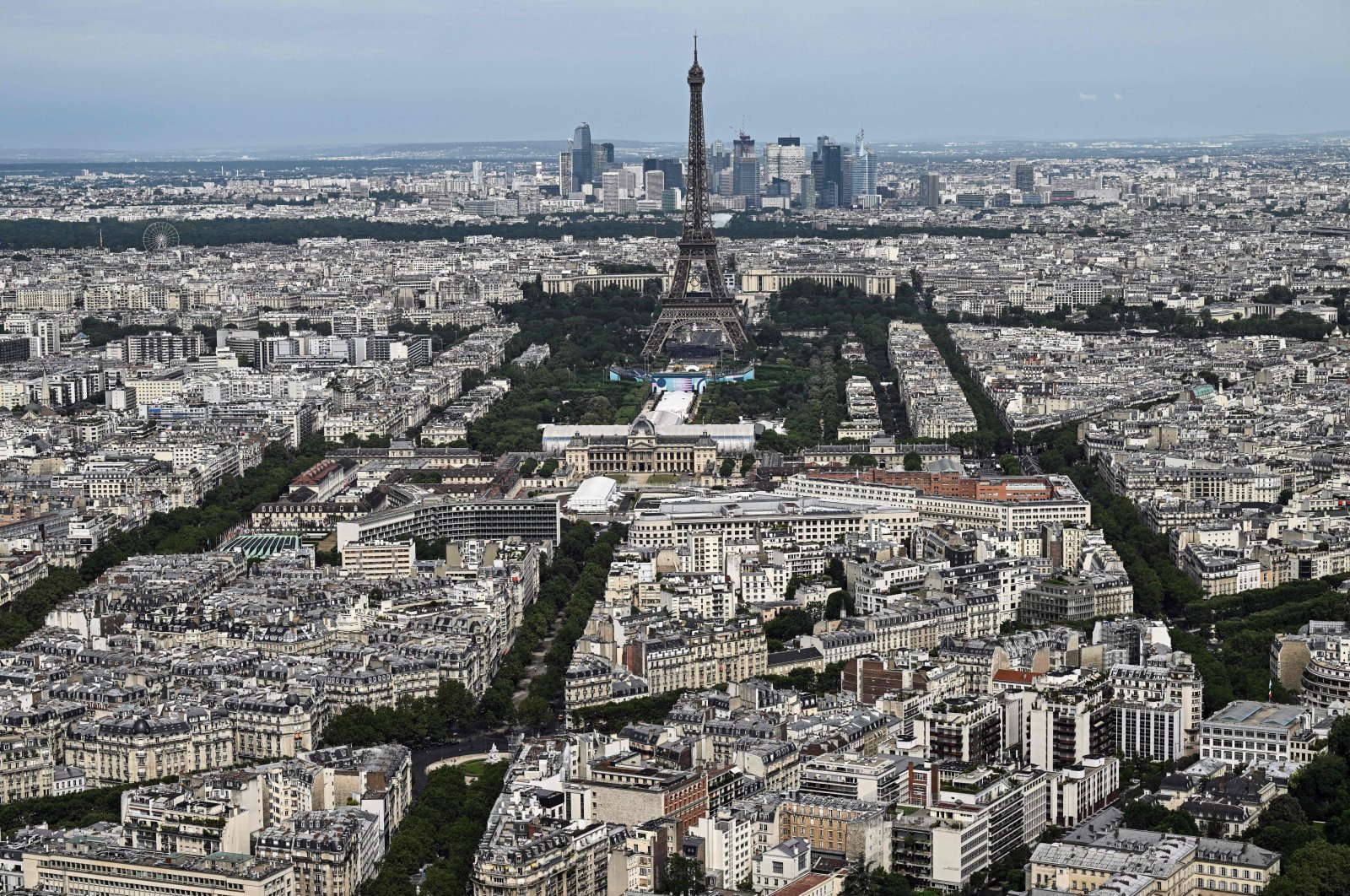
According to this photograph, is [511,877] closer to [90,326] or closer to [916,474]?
[916,474]

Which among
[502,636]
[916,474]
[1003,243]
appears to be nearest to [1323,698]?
[502,636]

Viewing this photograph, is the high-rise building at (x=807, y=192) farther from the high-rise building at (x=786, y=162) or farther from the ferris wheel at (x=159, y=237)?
the ferris wheel at (x=159, y=237)

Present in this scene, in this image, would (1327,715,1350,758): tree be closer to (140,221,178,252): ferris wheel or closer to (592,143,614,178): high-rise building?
(140,221,178,252): ferris wheel

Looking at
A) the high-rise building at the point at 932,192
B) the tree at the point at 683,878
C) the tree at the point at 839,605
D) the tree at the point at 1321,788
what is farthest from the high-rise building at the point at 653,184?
the tree at the point at 683,878

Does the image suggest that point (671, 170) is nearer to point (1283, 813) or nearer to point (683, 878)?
point (1283, 813)

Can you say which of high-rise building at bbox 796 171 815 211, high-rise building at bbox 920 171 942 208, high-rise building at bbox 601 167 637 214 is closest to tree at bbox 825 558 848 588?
high-rise building at bbox 601 167 637 214

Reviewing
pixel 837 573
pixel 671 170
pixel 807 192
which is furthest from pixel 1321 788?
pixel 671 170
